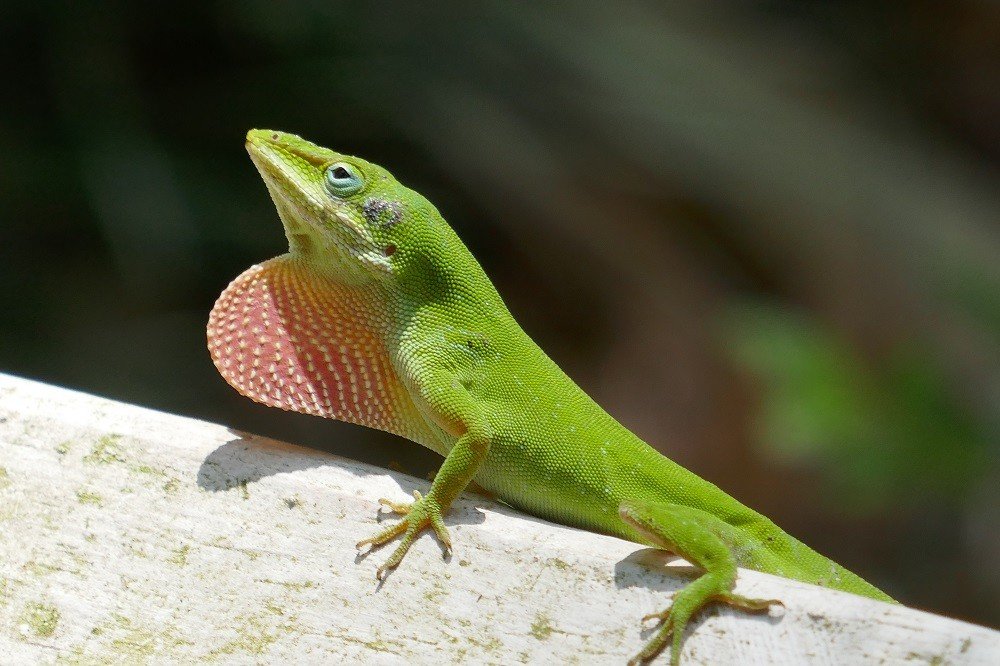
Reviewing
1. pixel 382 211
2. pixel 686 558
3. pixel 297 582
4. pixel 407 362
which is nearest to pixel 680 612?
pixel 686 558

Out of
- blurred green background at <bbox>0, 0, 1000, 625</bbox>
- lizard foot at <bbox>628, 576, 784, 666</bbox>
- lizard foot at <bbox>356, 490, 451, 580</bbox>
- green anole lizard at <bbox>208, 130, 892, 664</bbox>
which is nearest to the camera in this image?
lizard foot at <bbox>628, 576, 784, 666</bbox>

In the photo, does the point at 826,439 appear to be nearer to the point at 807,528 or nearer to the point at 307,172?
the point at 807,528

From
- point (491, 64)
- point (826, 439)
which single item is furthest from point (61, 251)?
point (826, 439)

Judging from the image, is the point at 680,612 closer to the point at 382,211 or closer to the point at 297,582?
the point at 297,582

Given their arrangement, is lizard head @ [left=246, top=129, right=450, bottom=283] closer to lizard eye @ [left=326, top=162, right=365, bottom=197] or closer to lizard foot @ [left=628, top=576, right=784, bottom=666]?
lizard eye @ [left=326, top=162, right=365, bottom=197]

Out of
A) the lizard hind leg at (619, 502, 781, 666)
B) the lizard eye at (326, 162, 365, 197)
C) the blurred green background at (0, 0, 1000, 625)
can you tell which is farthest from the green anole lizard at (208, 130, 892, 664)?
the blurred green background at (0, 0, 1000, 625)

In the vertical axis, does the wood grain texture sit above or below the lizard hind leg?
below

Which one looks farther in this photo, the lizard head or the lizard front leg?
the lizard head
